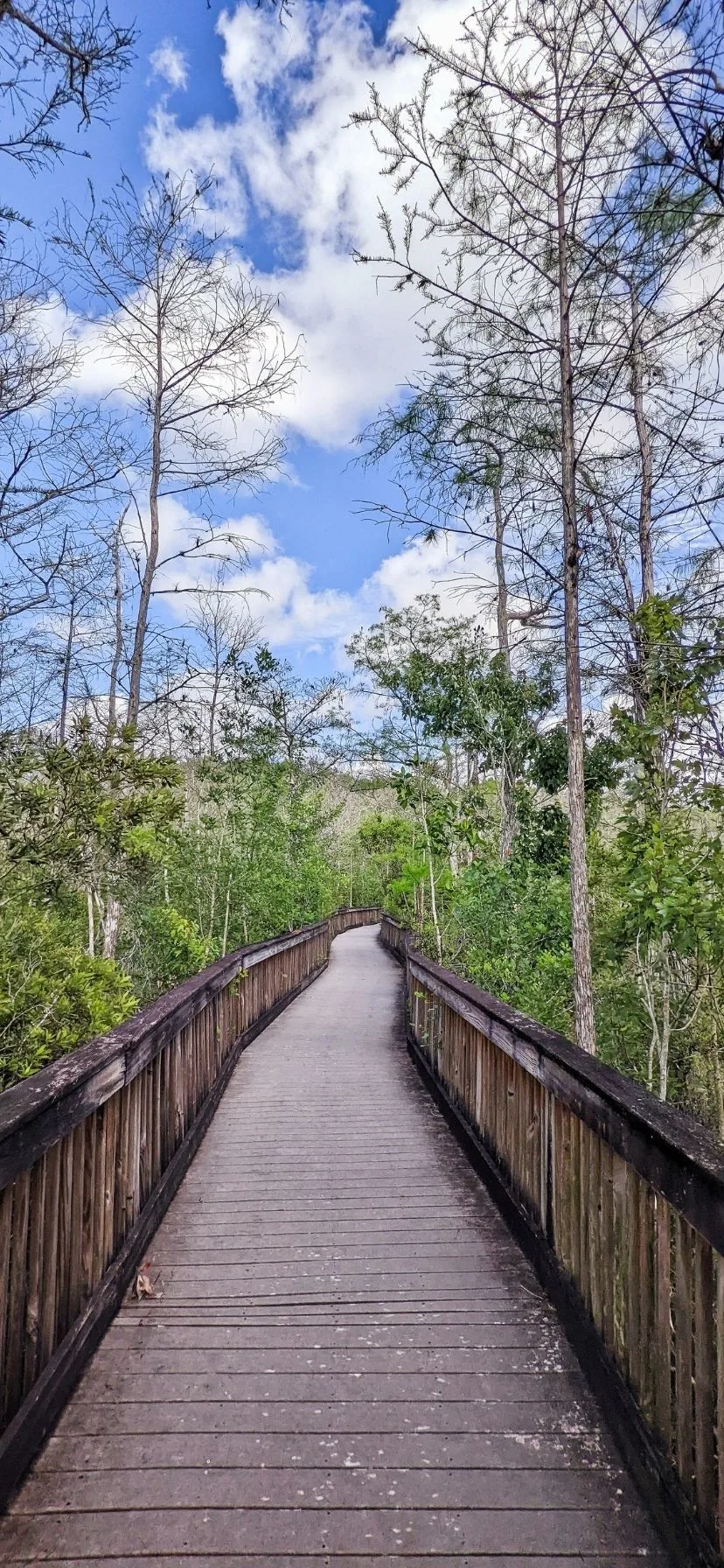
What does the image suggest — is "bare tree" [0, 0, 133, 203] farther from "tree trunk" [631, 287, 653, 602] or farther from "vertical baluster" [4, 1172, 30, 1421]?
"vertical baluster" [4, 1172, 30, 1421]

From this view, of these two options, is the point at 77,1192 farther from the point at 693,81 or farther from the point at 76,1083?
the point at 693,81

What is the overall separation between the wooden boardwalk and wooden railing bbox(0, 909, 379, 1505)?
137mm

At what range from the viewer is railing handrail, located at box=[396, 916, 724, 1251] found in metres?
1.51

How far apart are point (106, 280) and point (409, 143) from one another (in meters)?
6.71

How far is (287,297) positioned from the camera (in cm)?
950

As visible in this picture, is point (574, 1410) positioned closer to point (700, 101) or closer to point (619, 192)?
point (700, 101)

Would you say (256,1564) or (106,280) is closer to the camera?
(256,1564)

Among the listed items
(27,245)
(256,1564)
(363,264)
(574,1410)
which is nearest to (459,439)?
(363,264)

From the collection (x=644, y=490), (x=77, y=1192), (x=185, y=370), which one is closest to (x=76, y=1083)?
(x=77, y=1192)

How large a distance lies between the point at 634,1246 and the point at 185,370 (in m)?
11.1

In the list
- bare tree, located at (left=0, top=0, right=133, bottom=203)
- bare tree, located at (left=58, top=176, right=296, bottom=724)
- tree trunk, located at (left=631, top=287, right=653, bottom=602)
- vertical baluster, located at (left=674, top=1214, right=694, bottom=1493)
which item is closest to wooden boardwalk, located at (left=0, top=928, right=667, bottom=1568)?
vertical baluster, located at (left=674, top=1214, right=694, bottom=1493)

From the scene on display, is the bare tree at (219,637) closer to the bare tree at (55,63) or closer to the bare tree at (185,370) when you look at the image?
the bare tree at (185,370)

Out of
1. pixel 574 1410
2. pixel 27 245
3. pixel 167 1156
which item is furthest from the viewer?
pixel 27 245

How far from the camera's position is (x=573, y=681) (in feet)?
18.0
